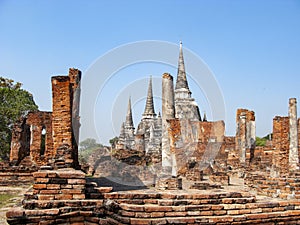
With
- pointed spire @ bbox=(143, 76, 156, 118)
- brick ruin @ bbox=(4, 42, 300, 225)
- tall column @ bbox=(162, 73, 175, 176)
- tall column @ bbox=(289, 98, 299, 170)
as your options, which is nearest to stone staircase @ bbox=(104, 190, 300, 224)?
brick ruin @ bbox=(4, 42, 300, 225)

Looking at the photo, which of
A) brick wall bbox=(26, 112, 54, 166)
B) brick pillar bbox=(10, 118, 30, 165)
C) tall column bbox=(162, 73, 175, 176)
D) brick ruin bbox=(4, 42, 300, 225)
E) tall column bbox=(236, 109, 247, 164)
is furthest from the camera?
tall column bbox=(236, 109, 247, 164)

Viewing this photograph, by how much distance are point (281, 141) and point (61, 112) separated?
9.04 metres

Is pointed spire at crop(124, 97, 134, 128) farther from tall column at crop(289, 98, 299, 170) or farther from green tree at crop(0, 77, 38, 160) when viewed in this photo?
tall column at crop(289, 98, 299, 170)

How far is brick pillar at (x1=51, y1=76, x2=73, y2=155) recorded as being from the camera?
305 inches

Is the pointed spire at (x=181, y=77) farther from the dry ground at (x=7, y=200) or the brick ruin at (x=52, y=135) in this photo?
the dry ground at (x=7, y=200)

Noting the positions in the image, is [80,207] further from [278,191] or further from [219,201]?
[278,191]

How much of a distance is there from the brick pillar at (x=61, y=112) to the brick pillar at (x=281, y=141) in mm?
8763

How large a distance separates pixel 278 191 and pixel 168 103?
4.67 meters

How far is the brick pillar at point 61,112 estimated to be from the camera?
7.75 m

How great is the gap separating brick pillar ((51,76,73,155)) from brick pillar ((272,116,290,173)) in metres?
8.76

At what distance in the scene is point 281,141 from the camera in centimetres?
1355

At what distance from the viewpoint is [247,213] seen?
4.95m

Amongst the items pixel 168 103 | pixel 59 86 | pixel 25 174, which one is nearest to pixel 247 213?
pixel 59 86

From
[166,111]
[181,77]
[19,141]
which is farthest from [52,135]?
[181,77]
